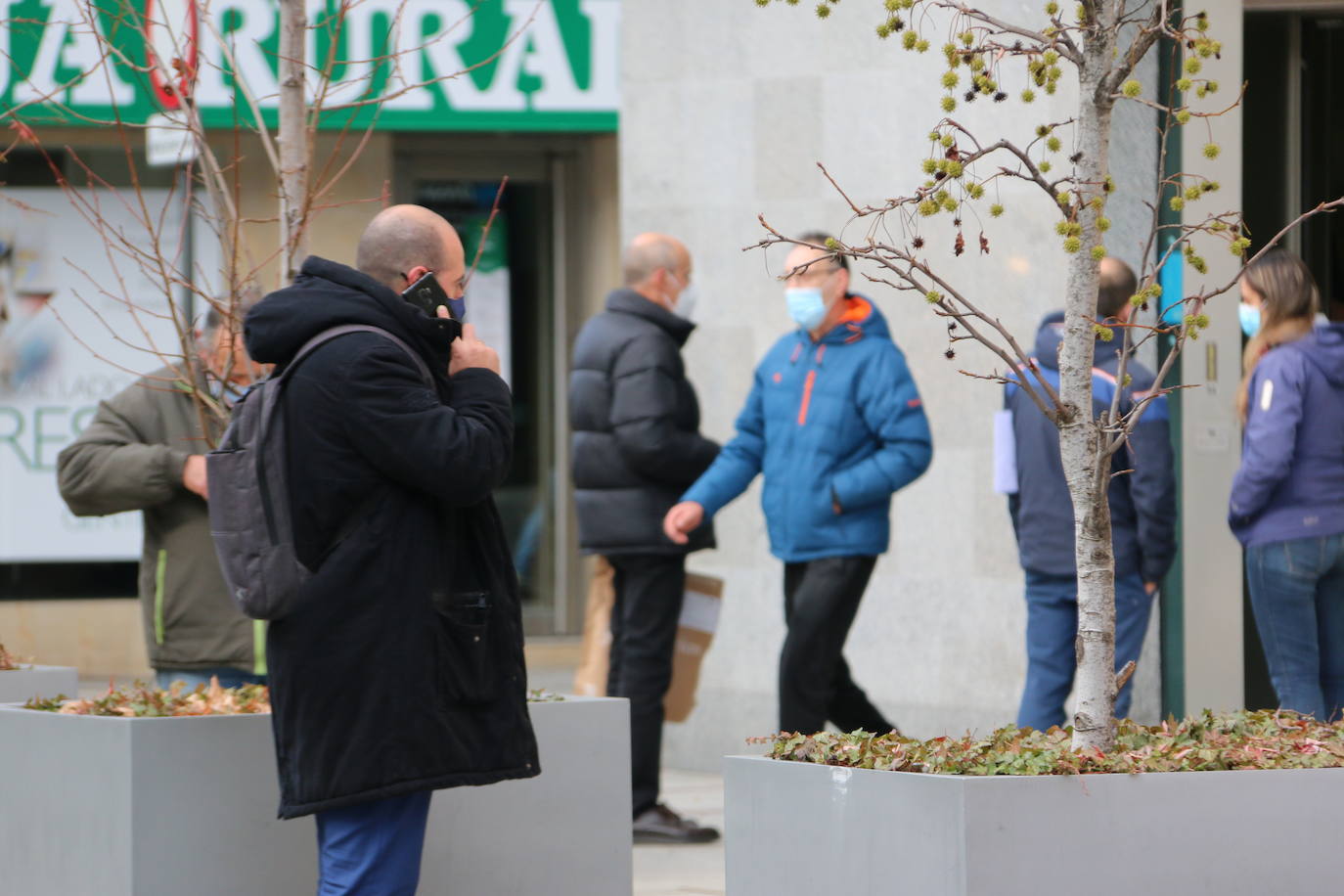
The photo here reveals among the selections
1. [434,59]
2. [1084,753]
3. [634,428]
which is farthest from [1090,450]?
[434,59]

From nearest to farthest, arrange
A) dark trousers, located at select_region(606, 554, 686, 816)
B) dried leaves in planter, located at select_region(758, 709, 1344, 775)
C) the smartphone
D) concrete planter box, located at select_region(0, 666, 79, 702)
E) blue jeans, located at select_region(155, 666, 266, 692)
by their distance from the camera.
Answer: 1. dried leaves in planter, located at select_region(758, 709, 1344, 775)
2. the smartphone
3. concrete planter box, located at select_region(0, 666, 79, 702)
4. blue jeans, located at select_region(155, 666, 266, 692)
5. dark trousers, located at select_region(606, 554, 686, 816)

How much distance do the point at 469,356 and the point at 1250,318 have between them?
3282mm

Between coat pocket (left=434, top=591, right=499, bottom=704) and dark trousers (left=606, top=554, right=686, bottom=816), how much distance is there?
10.2 ft

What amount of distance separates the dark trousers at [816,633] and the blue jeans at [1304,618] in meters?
1.29

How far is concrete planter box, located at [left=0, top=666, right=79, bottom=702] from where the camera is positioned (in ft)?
18.9

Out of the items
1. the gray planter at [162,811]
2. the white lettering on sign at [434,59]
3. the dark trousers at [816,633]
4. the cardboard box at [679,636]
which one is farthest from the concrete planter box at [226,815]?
the white lettering on sign at [434,59]

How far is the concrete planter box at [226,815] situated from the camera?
447 cm

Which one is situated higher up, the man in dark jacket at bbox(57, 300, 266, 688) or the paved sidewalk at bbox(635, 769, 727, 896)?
the man in dark jacket at bbox(57, 300, 266, 688)

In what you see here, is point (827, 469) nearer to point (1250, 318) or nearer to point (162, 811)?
point (1250, 318)

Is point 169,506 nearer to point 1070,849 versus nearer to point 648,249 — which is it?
point 648,249

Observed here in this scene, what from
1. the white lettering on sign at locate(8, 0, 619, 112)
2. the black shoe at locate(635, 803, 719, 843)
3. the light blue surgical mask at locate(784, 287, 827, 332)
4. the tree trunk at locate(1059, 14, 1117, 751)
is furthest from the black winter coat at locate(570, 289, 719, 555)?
the white lettering on sign at locate(8, 0, 619, 112)

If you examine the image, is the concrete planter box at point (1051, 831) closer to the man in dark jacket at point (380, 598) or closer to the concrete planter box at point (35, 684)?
the man in dark jacket at point (380, 598)

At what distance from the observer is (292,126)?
5270 mm

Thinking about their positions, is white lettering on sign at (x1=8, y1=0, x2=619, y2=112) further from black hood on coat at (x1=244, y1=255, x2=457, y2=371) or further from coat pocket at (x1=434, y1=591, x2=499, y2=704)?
coat pocket at (x1=434, y1=591, x2=499, y2=704)
